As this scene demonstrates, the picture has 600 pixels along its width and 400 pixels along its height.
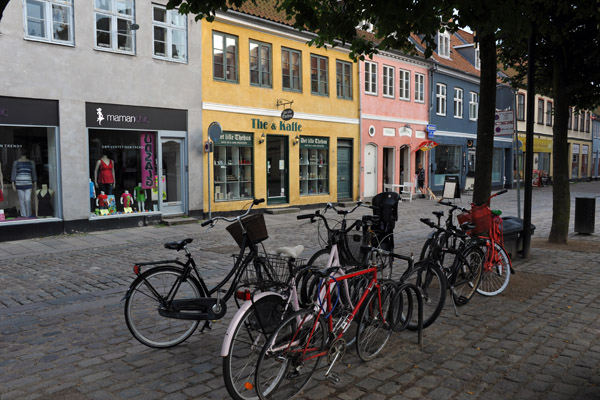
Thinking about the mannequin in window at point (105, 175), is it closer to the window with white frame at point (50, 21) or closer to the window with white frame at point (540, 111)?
the window with white frame at point (50, 21)

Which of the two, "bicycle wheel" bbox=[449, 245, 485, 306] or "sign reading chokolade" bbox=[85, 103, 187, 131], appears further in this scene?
"sign reading chokolade" bbox=[85, 103, 187, 131]

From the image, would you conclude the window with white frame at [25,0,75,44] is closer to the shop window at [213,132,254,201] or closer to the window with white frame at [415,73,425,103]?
the shop window at [213,132,254,201]

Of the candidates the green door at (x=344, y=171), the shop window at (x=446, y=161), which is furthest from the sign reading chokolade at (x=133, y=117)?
the shop window at (x=446, y=161)

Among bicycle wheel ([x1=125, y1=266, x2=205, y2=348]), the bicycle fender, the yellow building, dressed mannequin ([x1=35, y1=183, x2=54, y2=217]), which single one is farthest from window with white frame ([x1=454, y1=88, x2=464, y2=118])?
the bicycle fender

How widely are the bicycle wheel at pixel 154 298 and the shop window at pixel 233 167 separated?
37.5 feet

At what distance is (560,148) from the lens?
9719 mm

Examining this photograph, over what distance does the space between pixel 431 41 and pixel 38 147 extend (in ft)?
31.9

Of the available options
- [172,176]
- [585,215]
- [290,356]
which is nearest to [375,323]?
[290,356]

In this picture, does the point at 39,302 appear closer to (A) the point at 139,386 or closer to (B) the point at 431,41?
(A) the point at 139,386

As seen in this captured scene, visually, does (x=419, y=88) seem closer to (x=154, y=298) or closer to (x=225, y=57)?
(x=225, y=57)

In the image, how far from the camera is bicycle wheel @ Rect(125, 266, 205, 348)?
174 inches

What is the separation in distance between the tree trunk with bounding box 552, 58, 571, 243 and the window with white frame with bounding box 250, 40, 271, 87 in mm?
9673

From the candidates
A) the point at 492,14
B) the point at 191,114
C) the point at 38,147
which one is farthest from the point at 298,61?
the point at 492,14

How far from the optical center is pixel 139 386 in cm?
384
